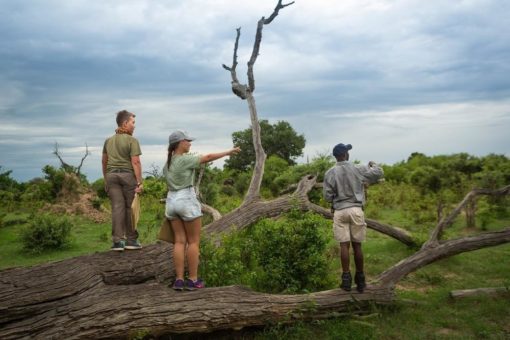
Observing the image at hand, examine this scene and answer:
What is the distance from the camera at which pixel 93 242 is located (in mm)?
14977

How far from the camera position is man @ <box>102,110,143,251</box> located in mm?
7184

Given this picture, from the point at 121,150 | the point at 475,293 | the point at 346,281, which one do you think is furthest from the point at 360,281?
the point at 121,150

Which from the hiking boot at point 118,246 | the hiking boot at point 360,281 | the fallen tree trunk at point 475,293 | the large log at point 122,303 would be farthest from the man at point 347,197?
the hiking boot at point 118,246

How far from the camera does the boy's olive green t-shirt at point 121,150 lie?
718 cm

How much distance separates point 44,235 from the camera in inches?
546

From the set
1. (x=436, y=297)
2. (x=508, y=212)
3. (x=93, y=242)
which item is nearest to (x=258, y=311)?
(x=436, y=297)

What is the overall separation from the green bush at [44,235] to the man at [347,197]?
31.4 ft

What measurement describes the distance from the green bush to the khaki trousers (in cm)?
762

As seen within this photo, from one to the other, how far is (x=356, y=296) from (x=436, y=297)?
2186 mm

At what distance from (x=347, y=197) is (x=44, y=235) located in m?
9.98

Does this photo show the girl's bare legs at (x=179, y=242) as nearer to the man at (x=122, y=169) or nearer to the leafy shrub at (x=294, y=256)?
the man at (x=122, y=169)

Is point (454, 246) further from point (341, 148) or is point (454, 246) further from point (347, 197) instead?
point (341, 148)

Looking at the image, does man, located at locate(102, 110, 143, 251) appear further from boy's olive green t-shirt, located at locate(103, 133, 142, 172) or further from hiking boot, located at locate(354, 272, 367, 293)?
hiking boot, located at locate(354, 272, 367, 293)

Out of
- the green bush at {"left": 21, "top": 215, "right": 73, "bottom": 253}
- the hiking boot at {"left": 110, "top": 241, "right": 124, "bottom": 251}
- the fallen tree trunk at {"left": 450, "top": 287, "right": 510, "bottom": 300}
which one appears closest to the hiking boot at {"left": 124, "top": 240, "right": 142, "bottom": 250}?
the hiking boot at {"left": 110, "top": 241, "right": 124, "bottom": 251}
